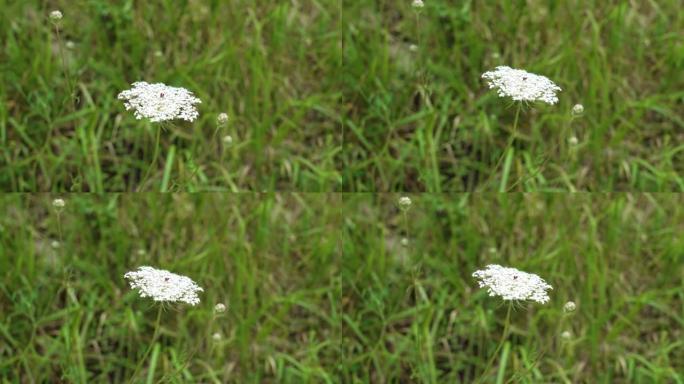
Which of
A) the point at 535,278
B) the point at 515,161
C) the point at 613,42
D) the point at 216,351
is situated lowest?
the point at 216,351

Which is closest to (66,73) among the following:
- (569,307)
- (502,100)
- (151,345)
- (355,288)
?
(151,345)

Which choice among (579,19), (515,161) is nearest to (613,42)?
(579,19)

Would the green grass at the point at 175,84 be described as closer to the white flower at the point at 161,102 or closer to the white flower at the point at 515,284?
the white flower at the point at 161,102

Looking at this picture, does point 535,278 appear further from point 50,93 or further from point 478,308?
point 50,93

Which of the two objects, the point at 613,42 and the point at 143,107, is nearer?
the point at 143,107

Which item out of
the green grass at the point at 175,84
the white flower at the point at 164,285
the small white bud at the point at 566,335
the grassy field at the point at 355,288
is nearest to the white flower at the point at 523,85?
the grassy field at the point at 355,288

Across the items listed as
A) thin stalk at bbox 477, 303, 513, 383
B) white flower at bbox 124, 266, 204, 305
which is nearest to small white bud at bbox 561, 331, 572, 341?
thin stalk at bbox 477, 303, 513, 383

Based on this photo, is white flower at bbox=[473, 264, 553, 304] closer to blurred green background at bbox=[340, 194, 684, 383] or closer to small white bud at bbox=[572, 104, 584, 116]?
blurred green background at bbox=[340, 194, 684, 383]
